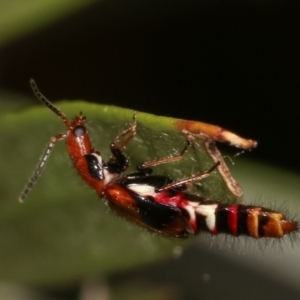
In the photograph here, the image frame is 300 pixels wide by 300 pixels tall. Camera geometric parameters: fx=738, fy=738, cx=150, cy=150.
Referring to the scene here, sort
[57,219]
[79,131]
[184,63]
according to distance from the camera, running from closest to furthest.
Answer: [79,131]
[57,219]
[184,63]

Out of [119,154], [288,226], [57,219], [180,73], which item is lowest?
[288,226]

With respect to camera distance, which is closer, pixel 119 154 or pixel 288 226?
pixel 288 226

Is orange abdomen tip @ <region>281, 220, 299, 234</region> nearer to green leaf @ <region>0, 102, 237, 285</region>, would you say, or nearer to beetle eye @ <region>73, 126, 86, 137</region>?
green leaf @ <region>0, 102, 237, 285</region>

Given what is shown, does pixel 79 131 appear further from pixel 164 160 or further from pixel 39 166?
pixel 164 160

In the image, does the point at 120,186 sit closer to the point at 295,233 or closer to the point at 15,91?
the point at 295,233

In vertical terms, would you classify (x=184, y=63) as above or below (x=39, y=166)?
above

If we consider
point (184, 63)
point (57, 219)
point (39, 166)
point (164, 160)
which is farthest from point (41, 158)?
point (184, 63)

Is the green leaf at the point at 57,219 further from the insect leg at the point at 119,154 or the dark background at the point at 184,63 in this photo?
the dark background at the point at 184,63
